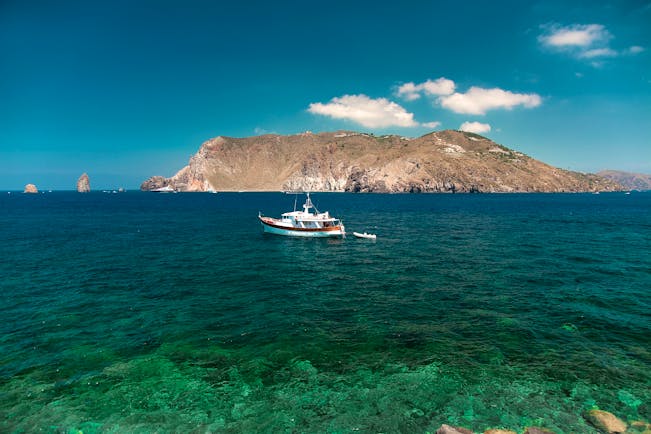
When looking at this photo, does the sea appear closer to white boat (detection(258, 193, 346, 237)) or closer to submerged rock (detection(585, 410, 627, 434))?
submerged rock (detection(585, 410, 627, 434))

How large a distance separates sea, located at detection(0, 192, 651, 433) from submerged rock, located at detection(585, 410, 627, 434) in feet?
2.30

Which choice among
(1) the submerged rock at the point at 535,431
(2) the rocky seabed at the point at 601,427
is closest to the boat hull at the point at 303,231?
(2) the rocky seabed at the point at 601,427

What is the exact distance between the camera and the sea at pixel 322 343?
15.9 meters

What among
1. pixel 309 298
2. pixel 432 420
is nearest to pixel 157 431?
pixel 432 420

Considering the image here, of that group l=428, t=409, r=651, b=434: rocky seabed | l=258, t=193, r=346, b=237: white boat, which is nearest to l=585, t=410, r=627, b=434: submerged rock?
l=428, t=409, r=651, b=434: rocky seabed

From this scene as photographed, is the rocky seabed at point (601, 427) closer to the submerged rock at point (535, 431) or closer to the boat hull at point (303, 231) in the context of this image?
the submerged rock at point (535, 431)

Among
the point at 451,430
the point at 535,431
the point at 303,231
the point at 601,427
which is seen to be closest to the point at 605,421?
the point at 601,427

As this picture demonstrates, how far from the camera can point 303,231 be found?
69.9 meters

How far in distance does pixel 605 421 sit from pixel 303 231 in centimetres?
5807

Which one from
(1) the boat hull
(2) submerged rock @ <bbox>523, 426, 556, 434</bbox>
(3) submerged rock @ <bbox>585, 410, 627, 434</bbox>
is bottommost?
(3) submerged rock @ <bbox>585, 410, 627, 434</bbox>

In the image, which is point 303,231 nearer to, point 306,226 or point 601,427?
point 306,226

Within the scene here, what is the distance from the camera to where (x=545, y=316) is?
2702 centimetres

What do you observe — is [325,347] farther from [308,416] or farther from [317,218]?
[317,218]

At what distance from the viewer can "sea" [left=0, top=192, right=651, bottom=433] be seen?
A: 1594 centimetres
